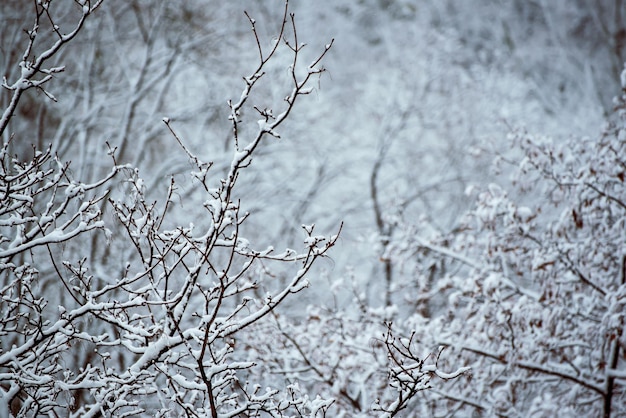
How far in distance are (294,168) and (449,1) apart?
796cm

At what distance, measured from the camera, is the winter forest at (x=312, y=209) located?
8.55ft

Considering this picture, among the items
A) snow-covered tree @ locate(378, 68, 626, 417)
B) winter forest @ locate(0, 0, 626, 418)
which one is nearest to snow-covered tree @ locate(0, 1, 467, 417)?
winter forest @ locate(0, 0, 626, 418)

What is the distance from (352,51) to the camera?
14.3 m

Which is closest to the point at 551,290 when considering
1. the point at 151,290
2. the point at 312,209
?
the point at 151,290

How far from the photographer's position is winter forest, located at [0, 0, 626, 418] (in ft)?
8.55

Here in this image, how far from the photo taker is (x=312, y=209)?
1197 centimetres

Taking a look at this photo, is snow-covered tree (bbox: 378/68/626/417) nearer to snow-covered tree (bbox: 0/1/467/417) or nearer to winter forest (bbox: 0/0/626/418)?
winter forest (bbox: 0/0/626/418)

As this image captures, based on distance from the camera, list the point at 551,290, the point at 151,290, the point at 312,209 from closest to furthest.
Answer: the point at 151,290, the point at 551,290, the point at 312,209

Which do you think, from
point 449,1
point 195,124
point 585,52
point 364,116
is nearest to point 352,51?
point 364,116

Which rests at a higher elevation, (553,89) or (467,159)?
(553,89)

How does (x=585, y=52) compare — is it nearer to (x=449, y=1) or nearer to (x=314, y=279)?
(x=449, y=1)

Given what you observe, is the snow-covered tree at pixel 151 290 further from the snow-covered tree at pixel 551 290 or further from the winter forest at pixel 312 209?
the snow-covered tree at pixel 551 290

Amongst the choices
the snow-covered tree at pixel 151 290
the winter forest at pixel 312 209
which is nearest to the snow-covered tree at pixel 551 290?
the winter forest at pixel 312 209

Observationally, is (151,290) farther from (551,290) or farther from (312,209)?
(312,209)
